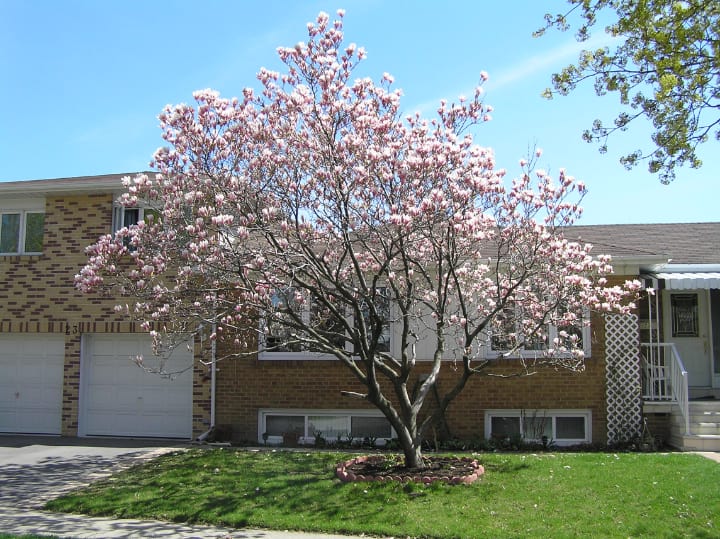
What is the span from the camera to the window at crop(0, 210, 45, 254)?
48.9ft

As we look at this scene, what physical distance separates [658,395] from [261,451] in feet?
22.8

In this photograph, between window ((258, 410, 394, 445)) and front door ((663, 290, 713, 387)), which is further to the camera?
front door ((663, 290, 713, 387))

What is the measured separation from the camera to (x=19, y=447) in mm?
12930

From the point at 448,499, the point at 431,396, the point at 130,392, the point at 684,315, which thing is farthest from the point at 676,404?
the point at 130,392

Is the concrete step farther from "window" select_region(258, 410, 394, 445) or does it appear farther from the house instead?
"window" select_region(258, 410, 394, 445)

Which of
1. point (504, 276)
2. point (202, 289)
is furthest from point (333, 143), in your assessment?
point (504, 276)

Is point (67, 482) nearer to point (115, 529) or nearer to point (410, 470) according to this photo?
point (115, 529)

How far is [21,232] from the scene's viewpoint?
1498 centimetres

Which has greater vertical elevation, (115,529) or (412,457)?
(412,457)

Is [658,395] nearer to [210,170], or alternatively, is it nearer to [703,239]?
[703,239]

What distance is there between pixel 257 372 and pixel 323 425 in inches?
62.1

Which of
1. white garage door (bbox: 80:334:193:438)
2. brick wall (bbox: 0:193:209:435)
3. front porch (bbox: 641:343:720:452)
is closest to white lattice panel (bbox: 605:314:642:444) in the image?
front porch (bbox: 641:343:720:452)

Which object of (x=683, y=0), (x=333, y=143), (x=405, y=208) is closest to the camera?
(x=683, y=0)

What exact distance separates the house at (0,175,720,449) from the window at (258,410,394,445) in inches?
1.0
